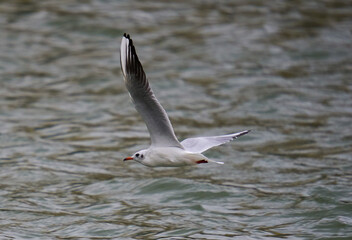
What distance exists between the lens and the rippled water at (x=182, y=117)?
8047 mm

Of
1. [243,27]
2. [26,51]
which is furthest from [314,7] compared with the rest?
[26,51]

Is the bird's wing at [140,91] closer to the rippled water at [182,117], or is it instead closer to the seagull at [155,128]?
the seagull at [155,128]

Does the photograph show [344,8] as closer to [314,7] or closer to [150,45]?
[314,7]

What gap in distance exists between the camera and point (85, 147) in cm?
1035

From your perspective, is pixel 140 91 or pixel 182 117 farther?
pixel 182 117

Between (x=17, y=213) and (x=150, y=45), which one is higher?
(x=150, y=45)

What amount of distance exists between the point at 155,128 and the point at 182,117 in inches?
186

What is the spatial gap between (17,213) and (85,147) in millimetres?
2424

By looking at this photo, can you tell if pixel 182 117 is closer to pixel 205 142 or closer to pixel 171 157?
pixel 205 142

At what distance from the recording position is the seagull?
6469mm

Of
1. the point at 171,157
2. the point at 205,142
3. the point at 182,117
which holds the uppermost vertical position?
the point at 205,142

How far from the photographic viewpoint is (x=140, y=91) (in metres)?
6.54

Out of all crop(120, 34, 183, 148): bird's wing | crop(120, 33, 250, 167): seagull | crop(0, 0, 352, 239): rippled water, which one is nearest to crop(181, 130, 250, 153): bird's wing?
crop(120, 33, 250, 167): seagull

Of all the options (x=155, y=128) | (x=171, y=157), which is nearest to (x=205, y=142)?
(x=171, y=157)
